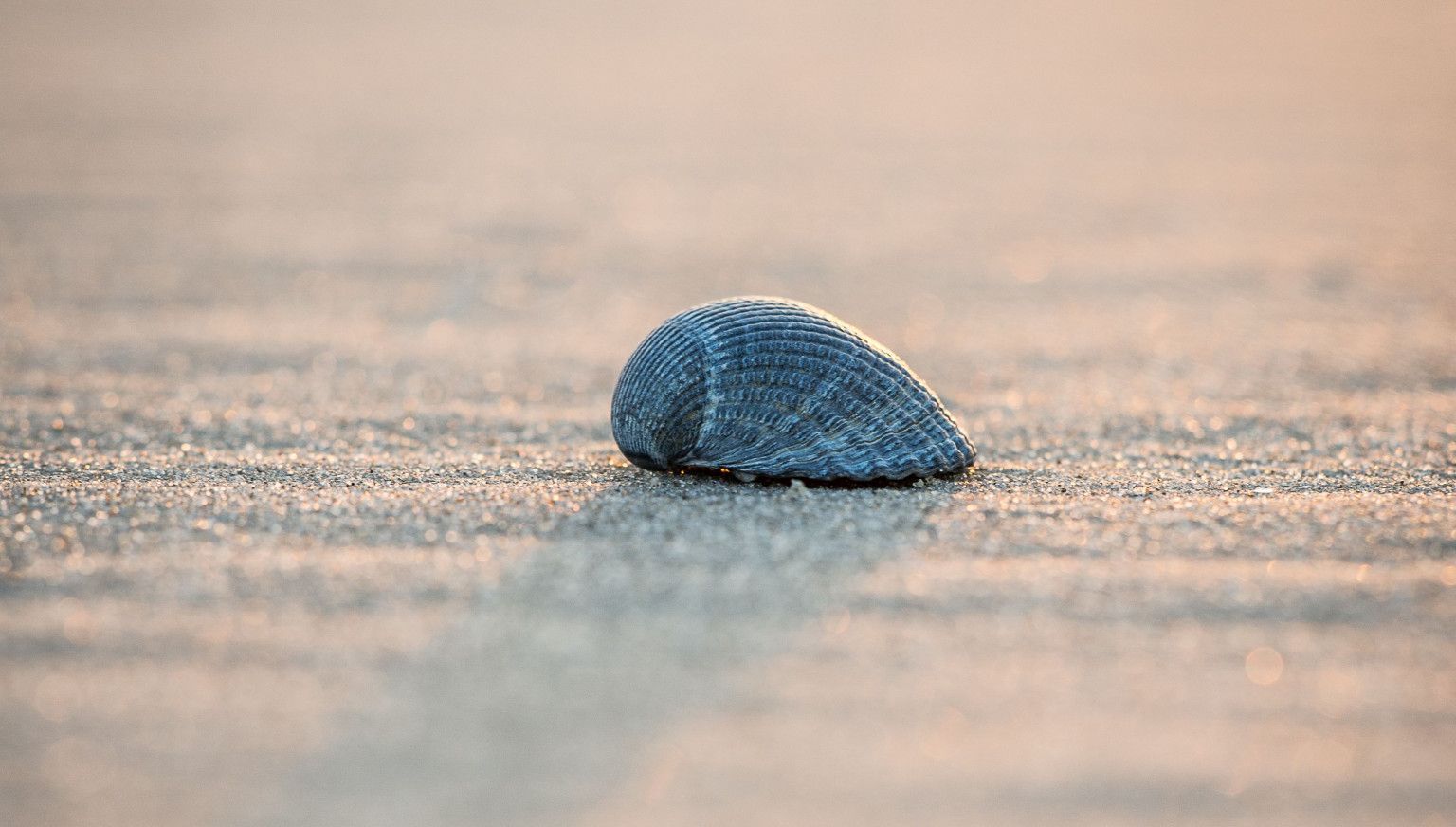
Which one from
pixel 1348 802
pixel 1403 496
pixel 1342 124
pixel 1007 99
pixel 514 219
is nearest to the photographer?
pixel 1348 802

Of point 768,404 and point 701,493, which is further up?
point 768,404

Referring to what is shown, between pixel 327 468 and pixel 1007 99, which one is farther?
pixel 1007 99

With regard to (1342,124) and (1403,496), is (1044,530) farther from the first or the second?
(1342,124)

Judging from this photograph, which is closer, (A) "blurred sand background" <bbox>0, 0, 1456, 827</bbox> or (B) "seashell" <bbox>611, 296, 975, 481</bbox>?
(A) "blurred sand background" <bbox>0, 0, 1456, 827</bbox>

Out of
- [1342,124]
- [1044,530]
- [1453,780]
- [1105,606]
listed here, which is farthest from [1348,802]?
[1342,124]
